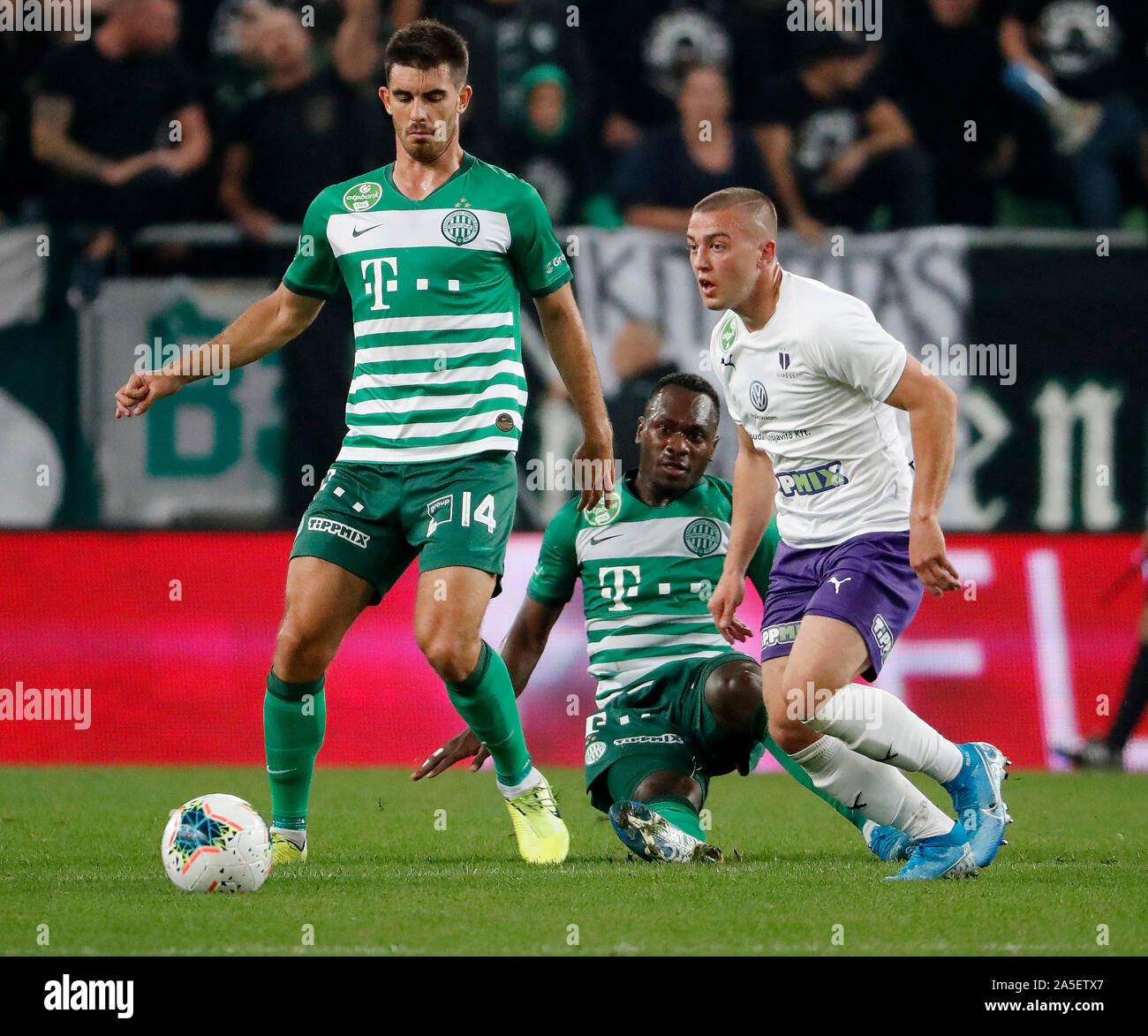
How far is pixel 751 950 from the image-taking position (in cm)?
356

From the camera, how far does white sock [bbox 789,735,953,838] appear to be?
15.5ft

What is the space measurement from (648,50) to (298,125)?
7.20 ft

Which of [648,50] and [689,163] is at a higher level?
[648,50]

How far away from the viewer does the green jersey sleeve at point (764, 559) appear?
5.67m

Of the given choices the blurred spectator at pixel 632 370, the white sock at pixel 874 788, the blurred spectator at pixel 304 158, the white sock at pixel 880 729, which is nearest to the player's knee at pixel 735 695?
the white sock at pixel 874 788

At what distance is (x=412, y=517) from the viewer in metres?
4.88

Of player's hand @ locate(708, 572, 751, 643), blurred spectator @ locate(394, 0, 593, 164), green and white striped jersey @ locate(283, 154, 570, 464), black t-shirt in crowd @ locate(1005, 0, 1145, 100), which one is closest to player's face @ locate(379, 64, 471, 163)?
green and white striped jersey @ locate(283, 154, 570, 464)

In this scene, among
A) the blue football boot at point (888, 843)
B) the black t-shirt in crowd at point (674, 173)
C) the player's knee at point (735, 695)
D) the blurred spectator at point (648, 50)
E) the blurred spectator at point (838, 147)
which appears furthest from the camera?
the blurred spectator at point (648, 50)

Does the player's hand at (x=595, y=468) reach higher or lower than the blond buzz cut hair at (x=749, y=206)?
lower

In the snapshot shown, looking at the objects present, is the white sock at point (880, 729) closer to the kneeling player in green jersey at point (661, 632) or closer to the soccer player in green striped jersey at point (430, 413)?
the kneeling player in green jersey at point (661, 632)

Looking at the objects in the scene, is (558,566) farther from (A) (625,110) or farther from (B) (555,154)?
(A) (625,110)

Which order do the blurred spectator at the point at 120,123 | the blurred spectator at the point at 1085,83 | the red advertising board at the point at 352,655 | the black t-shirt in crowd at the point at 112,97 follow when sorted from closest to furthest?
the red advertising board at the point at 352,655 < the blurred spectator at the point at 120,123 < the black t-shirt in crowd at the point at 112,97 < the blurred spectator at the point at 1085,83

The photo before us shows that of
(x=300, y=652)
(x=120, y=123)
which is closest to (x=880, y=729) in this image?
(x=300, y=652)

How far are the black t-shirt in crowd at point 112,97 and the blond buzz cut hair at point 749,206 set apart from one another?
533cm
